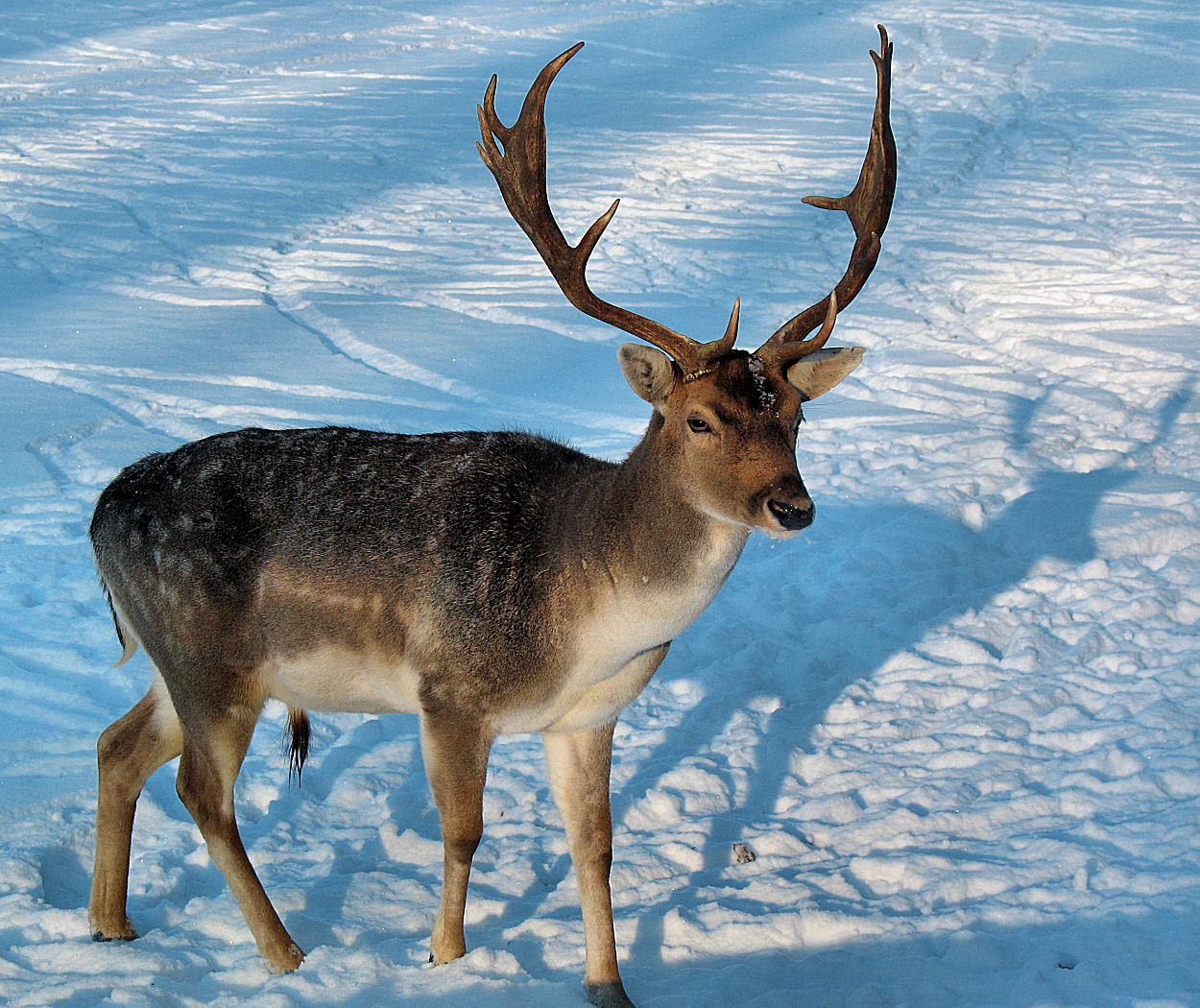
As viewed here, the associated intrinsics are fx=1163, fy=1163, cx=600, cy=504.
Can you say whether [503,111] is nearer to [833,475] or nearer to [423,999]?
[833,475]

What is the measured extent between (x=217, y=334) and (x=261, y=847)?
622 centimetres

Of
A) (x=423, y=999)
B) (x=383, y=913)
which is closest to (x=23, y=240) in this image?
(x=383, y=913)

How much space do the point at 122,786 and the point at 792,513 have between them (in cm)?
276

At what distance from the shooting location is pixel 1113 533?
7191 mm

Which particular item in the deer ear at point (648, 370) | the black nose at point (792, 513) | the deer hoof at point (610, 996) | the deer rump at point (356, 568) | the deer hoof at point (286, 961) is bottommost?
the deer hoof at point (286, 961)

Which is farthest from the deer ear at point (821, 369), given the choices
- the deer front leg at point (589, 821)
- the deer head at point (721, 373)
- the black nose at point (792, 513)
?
the deer front leg at point (589, 821)

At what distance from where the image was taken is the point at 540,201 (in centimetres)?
423

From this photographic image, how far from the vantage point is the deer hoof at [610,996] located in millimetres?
3908

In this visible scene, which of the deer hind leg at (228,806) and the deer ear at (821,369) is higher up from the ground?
the deer ear at (821,369)

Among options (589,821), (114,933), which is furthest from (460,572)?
(114,933)

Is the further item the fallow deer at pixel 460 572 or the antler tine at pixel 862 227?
the antler tine at pixel 862 227

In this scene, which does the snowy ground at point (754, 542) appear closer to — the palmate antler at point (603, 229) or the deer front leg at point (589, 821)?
the deer front leg at point (589, 821)

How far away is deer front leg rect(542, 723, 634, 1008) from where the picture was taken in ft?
13.2

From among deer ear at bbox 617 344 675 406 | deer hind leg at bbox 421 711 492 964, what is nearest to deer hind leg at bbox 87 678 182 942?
deer hind leg at bbox 421 711 492 964
